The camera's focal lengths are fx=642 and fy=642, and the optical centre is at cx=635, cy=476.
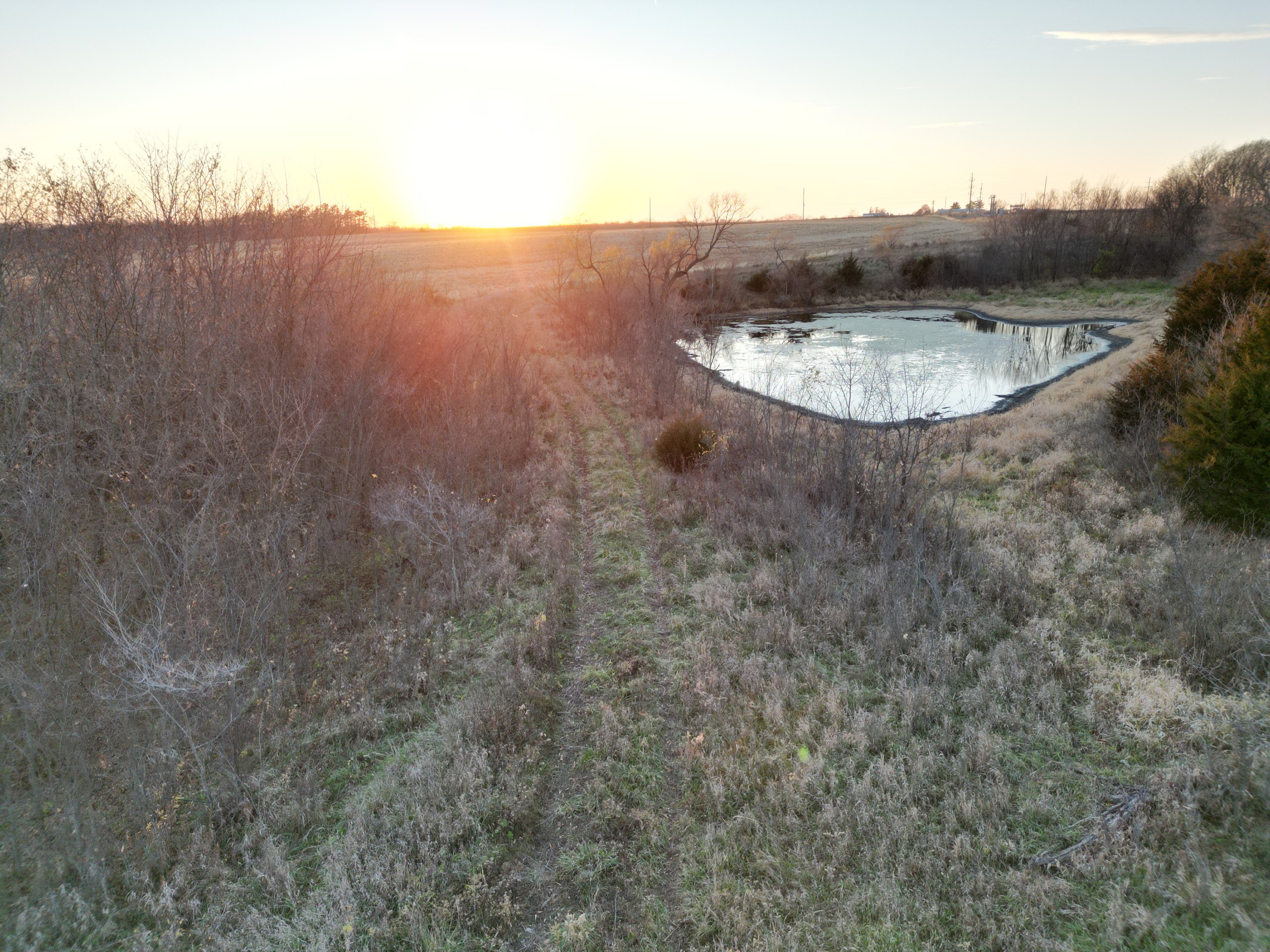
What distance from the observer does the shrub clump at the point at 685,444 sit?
13383 mm

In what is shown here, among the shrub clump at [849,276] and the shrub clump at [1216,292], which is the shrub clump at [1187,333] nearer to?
the shrub clump at [1216,292]

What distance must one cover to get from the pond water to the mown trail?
23.3ft

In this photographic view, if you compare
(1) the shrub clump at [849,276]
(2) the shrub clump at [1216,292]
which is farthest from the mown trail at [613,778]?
(1) the shrub clump at [849,276]

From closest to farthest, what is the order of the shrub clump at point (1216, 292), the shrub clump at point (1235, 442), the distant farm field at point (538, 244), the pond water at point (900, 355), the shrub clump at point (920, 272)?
the shrub clump at point (1235, 442) → the shrub clump at point (1216, 292) → the pond water at point (900, 355) → the shrub clump at point (920, 272) → the distant farm field at point (538, 244)

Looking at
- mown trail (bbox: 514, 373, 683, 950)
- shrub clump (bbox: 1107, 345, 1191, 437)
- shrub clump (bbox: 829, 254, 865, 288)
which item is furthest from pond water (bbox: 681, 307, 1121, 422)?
mown trail (bbox: 514, 373, 683, 950)

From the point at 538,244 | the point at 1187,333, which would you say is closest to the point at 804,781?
the point at 1187,333

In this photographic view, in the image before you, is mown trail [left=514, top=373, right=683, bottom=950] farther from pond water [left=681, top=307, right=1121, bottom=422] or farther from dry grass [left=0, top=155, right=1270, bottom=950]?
pond water [left=681, top=307, right=1121, bottom=422]

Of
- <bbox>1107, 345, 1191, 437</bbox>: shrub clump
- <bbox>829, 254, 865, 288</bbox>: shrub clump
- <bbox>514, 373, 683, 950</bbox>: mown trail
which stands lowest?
<bbox>514, 373, 683, 950</bbox>: mown trail

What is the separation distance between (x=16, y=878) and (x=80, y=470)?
4.99 metres

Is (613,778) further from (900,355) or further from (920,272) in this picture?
(920,272)

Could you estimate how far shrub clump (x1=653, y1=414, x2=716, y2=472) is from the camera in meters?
13.4

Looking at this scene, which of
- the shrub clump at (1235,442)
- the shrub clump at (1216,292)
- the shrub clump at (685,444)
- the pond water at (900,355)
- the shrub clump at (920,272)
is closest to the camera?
the shrub clump at (1235,442)

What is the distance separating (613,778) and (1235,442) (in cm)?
949

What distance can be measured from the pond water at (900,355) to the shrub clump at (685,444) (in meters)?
3.06
